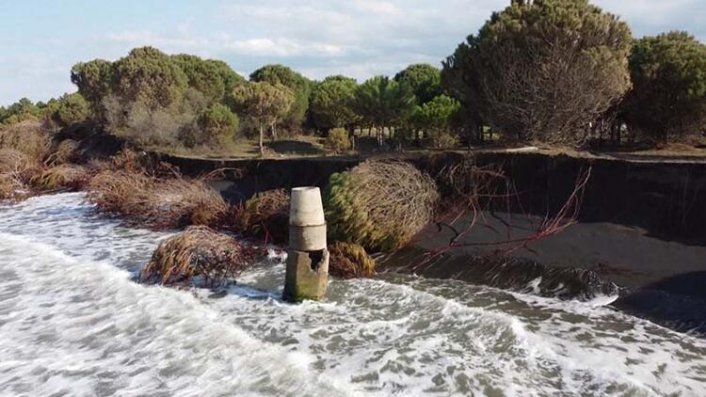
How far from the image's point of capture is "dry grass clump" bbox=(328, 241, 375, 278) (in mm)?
12047

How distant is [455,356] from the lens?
8000mm

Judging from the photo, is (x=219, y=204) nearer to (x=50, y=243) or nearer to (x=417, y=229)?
(x=50, y=243)

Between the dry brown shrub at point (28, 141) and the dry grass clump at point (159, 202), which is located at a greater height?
the dry brown shrub at point (28, 141)

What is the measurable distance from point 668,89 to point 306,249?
20152 millimetres

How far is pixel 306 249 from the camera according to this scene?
10227mm

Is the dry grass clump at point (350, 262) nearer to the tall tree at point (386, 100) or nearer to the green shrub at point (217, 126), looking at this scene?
the tall tree at point (386, 100)

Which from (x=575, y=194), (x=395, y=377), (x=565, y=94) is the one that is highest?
(x=565, y=94)

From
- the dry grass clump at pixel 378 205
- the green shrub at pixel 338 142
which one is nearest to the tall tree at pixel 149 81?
the green shrub at pixel 338 142

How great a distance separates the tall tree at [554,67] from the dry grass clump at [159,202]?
10.5 meters

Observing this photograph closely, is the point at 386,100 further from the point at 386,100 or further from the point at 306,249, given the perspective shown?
the point at 306,249

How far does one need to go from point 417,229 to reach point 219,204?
21.2 feet

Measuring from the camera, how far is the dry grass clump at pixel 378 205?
42.1 feet

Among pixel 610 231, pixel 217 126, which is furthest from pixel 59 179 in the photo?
pixel 610 231

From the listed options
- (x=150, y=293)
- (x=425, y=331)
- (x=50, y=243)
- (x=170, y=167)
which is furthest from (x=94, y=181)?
(x=425, y=331)
